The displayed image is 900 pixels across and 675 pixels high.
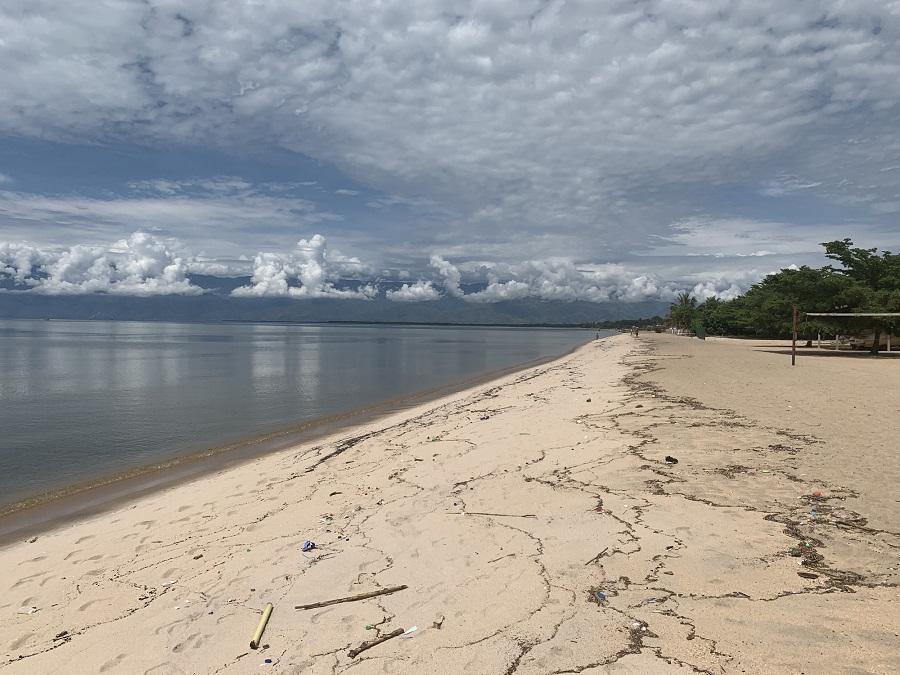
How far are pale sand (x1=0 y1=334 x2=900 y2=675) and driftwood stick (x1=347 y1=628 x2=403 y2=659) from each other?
71mm

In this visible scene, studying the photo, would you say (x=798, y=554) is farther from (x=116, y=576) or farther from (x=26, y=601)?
(x=26, y=601)

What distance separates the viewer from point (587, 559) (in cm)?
557

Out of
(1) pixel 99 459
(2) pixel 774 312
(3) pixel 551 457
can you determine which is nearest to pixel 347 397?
(1) pixel 99 459

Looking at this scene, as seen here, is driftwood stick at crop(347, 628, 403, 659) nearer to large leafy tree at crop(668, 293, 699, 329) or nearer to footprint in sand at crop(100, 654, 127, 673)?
footprint in sand at crop(100, 654, 127, 673)

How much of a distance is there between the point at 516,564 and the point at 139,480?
11966 millimetres

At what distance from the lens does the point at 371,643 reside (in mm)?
4410

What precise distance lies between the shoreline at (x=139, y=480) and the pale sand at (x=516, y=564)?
1304 millimetres

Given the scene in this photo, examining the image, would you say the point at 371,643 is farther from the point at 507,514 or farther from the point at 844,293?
the point at 844,293

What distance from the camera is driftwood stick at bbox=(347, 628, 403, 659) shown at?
14.1 ft

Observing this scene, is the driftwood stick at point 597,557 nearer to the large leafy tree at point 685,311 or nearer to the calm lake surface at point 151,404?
the calm lake surface at point 151,404

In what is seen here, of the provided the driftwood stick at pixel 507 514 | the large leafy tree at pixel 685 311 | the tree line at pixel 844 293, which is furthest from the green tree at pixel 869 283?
the large leafy tree at pixel 685 311

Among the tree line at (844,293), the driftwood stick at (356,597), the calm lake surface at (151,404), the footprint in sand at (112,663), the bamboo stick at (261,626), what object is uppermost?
the tree line at (844,293)

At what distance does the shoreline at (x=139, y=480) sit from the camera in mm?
10705

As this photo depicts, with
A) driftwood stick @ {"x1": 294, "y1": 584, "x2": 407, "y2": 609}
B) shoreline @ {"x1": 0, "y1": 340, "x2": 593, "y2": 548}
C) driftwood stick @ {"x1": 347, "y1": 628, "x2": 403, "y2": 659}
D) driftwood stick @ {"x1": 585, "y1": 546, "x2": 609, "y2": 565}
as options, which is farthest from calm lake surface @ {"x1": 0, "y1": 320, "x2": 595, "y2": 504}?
driftwood stick @ {"x1": 585, "y1": 546, "x2": 609, "y2": 565}
